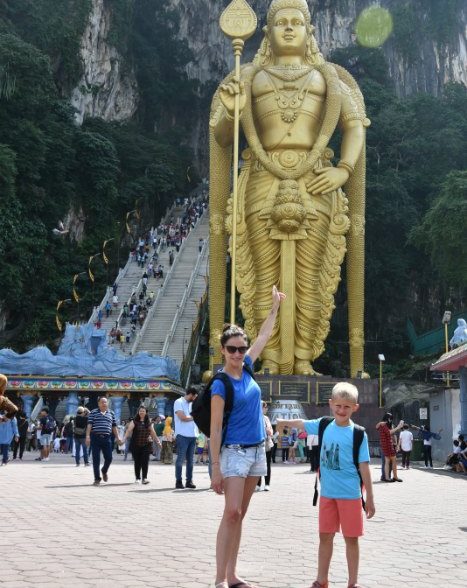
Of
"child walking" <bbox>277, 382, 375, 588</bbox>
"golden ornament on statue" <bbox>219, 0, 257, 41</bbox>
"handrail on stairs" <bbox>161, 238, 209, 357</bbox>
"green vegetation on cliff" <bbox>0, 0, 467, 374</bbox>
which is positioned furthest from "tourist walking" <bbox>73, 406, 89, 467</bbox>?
"green vegetation on cliff" <bbox>0, 0, 467, 374</bbox>

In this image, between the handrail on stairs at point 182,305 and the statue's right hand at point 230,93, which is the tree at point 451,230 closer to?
the handrail on stairs at point 182,305

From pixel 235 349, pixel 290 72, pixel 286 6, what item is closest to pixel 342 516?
pixel 235 349

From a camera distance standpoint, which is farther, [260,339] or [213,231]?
[213,231]

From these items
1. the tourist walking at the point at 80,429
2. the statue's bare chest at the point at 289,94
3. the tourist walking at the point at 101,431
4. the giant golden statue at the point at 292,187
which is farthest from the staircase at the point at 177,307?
the tourist walking at the point at 101,431

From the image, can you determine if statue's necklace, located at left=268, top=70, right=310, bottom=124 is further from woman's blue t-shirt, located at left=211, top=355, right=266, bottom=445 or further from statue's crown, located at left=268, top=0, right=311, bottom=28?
woman's blue t-shirt, located at left=211, top=355, right=266, bottom=445

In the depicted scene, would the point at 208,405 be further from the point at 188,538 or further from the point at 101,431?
the point at 101,431

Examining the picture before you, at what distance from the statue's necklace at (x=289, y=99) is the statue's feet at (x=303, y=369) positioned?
5.10m

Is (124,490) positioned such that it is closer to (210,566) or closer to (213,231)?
(210,566)

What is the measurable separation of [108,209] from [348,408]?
1418 inches

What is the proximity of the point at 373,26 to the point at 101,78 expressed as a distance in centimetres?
1581

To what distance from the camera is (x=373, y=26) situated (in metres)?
47.8

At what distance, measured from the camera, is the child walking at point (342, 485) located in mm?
3596

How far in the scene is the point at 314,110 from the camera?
18266 mm

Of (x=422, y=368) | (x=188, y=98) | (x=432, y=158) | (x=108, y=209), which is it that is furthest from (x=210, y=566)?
(x=188, y=98)
